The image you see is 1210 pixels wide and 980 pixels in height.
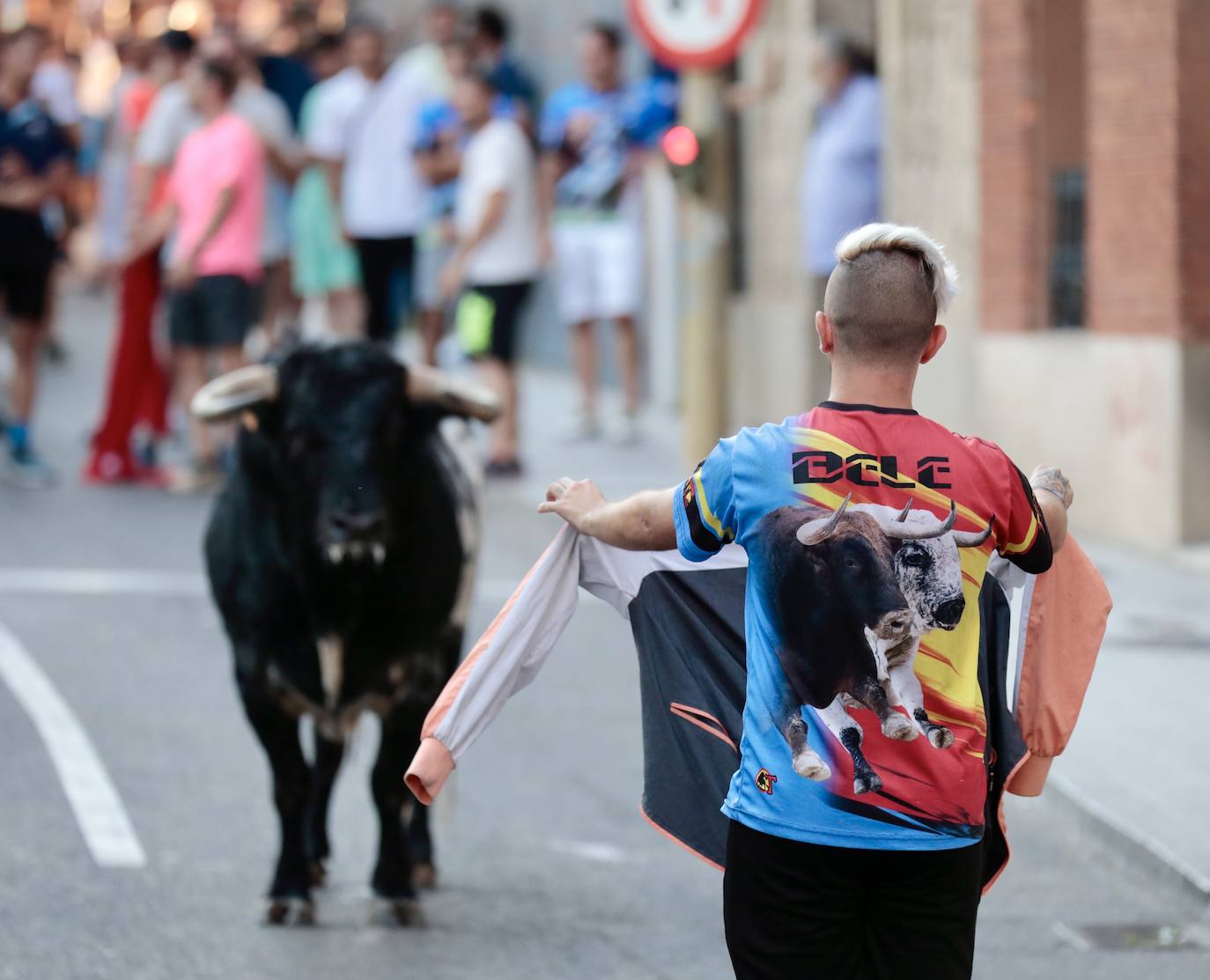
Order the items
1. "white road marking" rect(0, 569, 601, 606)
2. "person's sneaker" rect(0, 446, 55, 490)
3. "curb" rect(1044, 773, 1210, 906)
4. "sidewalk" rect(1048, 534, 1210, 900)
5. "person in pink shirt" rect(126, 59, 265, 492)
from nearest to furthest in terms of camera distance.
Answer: "curb" rect(1044, 773, 1210, 906) → "sidewalk" rect(1048, 534, 1210, 900) → "white road marking" rect(0, 569, 601, 606) → "person in pink shirt" rect(126, 59, 265, 492) → "person's sneaker" rect(0, 446, 55, 490)

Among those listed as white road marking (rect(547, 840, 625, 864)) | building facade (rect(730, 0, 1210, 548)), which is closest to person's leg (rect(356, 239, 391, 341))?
building facade (rect(730, 0, 1210, 548))

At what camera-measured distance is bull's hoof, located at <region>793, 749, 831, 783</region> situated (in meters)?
3.68

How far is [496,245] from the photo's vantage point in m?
14.2

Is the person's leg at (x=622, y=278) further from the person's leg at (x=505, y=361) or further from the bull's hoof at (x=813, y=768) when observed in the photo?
the bull's hoof at (x=813, y=768)

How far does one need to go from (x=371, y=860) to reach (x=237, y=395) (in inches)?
60.5

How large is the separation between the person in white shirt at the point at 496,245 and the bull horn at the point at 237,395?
7.59 m

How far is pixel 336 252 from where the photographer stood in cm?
1656

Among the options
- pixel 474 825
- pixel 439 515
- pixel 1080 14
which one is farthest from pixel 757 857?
pixel 1080 14

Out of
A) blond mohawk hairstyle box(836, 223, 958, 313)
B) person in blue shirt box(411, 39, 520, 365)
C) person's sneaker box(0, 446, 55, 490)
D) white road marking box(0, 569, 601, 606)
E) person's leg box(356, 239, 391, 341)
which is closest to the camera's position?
blond mohawk hairstyle box(836, 223, 958, 313)

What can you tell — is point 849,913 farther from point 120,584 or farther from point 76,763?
point 120,584

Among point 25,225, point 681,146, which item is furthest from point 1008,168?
point 25,225

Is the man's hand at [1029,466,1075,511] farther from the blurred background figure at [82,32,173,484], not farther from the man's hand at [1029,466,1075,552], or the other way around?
the blurred background figure at [82,32,173,484]

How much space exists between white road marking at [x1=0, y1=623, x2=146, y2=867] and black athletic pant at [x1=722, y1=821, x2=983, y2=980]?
3.40 metres

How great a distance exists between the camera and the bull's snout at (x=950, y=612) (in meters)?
3.72
